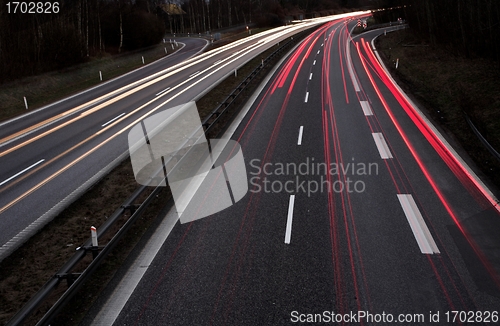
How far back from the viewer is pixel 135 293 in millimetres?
6855

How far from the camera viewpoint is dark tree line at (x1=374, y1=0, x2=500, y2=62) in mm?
24266

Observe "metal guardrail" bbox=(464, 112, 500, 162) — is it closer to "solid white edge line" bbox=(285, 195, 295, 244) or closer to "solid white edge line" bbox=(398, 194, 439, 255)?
"solid white edge line" bbox=(398, 194, 439, 255)

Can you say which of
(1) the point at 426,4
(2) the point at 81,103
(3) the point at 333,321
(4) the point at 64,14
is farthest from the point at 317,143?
(4) the point at 64,14

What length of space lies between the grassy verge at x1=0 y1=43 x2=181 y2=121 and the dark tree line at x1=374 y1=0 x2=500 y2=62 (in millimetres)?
30395

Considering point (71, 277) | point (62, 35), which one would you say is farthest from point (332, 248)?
point (62, 35)

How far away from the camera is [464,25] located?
29312 millimetres

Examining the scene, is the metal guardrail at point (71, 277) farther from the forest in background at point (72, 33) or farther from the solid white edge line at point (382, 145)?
the forest in background at point (72, 33)

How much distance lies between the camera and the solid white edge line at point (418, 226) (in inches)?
311

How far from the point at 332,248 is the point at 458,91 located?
1728 cm

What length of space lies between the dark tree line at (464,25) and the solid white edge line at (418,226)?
59.9 feet

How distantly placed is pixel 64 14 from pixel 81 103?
59.4ft

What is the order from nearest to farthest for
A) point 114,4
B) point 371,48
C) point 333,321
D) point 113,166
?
1. point 333,321
2. point 113,166
3. point 371,48
4. point 114,4

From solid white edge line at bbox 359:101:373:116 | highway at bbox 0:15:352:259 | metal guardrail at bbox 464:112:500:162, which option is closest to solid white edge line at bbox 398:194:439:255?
metal guardrail at bbox 464:112:500:162

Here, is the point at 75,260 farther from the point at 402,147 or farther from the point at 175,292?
the point at 402,147
